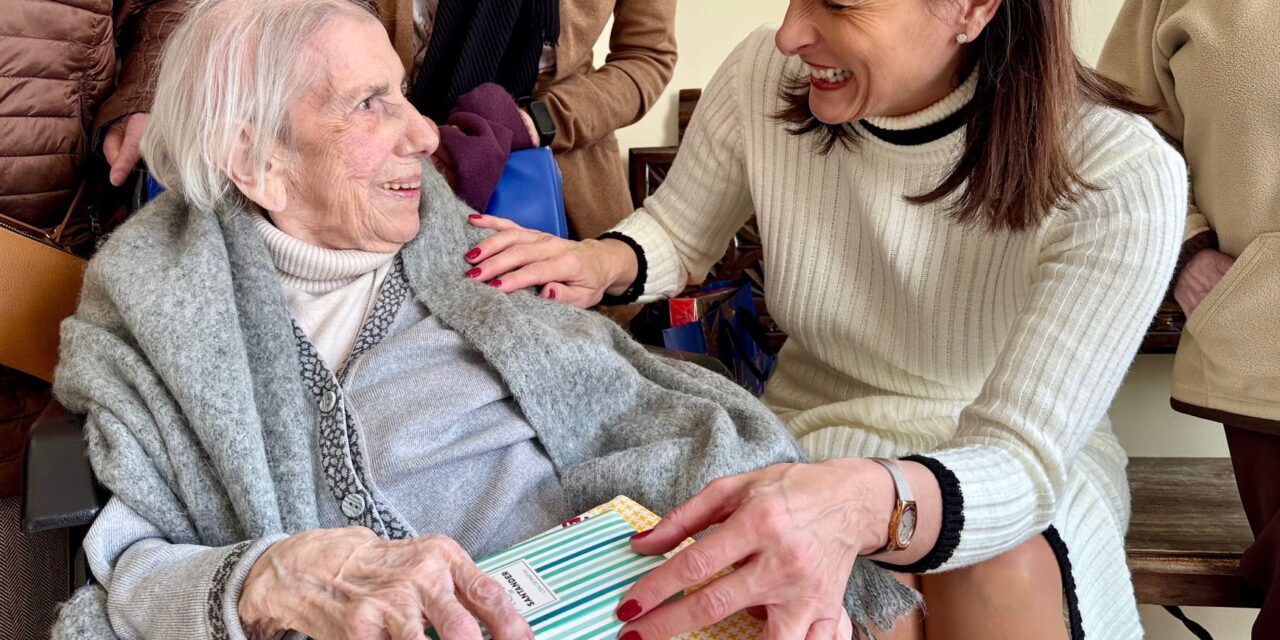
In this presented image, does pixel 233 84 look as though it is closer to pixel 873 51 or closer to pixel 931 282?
pixel 873 51

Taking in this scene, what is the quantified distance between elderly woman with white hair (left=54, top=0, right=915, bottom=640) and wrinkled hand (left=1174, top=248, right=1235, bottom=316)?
88 cm

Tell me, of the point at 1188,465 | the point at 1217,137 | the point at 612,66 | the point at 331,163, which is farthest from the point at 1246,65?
the point at 331,163

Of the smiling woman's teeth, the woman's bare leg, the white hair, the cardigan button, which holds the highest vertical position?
the smiling woman's teeth

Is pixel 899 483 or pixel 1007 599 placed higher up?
pixel 899 483

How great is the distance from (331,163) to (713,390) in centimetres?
63

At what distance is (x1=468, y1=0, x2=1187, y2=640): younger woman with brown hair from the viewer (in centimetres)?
97

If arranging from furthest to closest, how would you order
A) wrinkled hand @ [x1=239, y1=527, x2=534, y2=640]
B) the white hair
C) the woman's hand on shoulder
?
the woman's hand on shoulder, the white hair, wrinkled hand @ [x1=239, y1=527, x2=534, y2=640]

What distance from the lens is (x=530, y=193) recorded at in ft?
5.68

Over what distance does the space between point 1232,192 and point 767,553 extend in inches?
47.6

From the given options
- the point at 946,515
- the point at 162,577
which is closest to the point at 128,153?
the point at 162,577

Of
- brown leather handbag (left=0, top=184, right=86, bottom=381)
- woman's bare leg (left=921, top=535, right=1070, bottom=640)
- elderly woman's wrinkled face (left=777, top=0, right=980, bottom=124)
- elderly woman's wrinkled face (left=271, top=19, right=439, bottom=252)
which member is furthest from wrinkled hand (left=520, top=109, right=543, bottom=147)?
woman's bare leg (left=921, top=535, right=1070, bottom=640)

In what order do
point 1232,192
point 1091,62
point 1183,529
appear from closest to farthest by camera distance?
point 1232,192
point 1183,529
point 1091,62

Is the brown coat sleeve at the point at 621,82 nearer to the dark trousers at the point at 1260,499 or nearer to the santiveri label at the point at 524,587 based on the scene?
the santiveri label at the point at 524,587

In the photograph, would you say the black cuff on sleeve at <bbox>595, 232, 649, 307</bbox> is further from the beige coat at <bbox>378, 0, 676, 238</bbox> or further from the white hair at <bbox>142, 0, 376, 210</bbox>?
the white hair at <bbox>142, 0, 376, 210</bbox>
